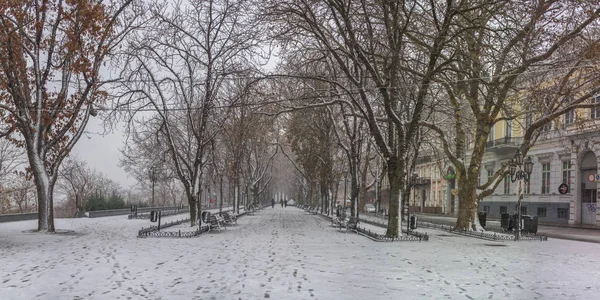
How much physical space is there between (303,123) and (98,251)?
26.4 metres

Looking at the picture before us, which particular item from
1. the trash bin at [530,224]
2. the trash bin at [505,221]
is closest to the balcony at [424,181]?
the trash bin at [505,221]

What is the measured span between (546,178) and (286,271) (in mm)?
35742

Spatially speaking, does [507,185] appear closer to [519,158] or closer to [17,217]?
[519,158]

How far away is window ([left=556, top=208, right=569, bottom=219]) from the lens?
123 feet

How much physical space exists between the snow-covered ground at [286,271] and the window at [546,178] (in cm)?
2527

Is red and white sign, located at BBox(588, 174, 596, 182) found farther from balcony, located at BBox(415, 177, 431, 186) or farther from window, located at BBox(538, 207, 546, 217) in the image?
balcony, located at BBox(415, 177, 431, 186)

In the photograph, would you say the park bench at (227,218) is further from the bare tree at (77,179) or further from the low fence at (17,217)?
the bare tree at (77,179)

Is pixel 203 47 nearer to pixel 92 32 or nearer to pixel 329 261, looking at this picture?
pixel 92 32

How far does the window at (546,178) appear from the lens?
40625 mm

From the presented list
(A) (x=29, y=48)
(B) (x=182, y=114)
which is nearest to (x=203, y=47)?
(A) (x=29, y=48)

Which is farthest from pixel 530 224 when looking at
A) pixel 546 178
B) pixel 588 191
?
pixel 546 178

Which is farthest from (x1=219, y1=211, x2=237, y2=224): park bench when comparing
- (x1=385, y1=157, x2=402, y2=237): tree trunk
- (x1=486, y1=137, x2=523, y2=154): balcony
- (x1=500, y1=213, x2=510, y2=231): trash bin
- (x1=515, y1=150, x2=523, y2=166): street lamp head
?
(x1=486, y1=137, x2=523, y2=154): balcony

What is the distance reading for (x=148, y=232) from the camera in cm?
2103

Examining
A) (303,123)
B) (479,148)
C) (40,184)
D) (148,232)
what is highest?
(303,123)
